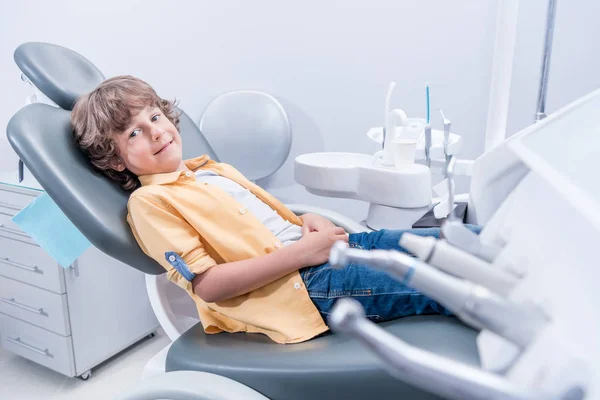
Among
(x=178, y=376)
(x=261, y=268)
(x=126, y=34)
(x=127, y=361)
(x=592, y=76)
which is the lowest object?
(x=127, y=361)

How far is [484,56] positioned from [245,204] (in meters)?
1.12

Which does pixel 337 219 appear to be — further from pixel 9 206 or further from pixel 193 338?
pixel 9 206

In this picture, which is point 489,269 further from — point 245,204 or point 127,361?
point 127,361

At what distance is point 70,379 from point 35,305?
0.27 metres

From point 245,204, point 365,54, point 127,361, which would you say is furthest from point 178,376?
point 365,54

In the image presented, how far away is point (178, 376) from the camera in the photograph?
0.74 m

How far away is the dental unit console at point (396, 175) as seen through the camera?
3.75 ft

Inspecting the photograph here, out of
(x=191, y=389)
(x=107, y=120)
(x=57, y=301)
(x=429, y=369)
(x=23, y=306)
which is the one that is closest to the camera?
(x=429, y=369)

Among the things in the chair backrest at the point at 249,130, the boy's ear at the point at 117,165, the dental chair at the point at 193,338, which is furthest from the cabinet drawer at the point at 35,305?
the chair backrest at the point at 249,130

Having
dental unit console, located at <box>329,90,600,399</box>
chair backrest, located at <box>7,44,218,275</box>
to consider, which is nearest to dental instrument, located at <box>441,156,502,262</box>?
dental unit console, located at <box>329,90,600,399</box>

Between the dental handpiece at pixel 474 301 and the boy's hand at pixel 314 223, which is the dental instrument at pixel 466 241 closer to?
the dental handpiece at pixel 474 301

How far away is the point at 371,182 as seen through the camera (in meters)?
1.22

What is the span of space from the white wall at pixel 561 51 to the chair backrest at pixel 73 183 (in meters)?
1.39

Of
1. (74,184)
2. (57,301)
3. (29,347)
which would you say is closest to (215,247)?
(74,184)
